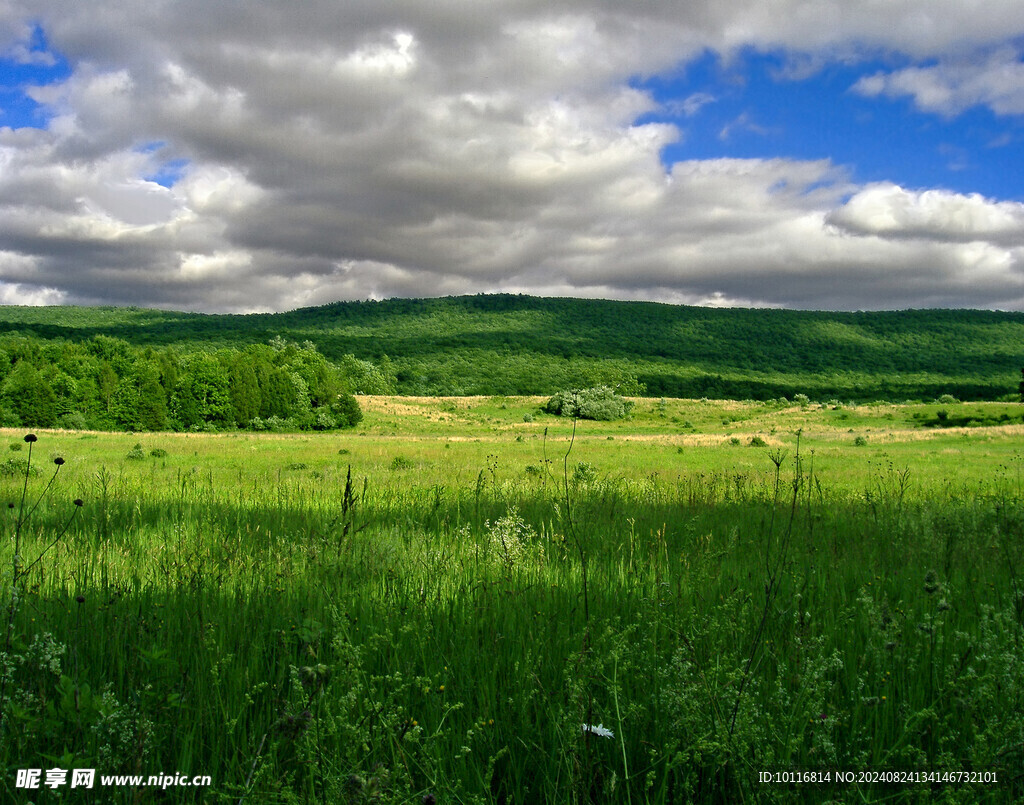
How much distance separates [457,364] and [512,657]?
127 metres

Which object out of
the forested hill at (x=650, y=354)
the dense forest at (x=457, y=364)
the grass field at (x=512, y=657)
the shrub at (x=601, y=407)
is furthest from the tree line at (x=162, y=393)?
the grass field at (x=512, y=657)

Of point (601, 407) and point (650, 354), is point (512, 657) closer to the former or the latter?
point (601, 407)

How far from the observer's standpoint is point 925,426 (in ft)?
167

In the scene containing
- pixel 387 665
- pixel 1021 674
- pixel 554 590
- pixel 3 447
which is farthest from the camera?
pixel 3 447

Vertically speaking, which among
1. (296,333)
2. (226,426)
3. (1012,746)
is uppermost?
(296,333)

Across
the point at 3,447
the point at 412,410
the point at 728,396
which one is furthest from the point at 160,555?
the point at 728,396

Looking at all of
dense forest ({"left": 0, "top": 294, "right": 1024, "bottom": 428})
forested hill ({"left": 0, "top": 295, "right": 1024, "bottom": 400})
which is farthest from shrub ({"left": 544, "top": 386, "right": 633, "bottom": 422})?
forested hill ({"left": 0, "top": 295, "right": 1024, "bottom": 400})

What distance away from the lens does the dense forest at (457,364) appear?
A: 66.3 metres

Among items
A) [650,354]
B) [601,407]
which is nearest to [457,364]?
[650,354]

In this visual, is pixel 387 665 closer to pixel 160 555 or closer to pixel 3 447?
pixel 160 555

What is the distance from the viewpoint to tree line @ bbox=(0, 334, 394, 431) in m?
63.7

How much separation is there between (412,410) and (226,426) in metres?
23.5

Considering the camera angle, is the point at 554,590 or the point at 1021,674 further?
the point at 554,590

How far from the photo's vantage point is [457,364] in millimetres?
130000
